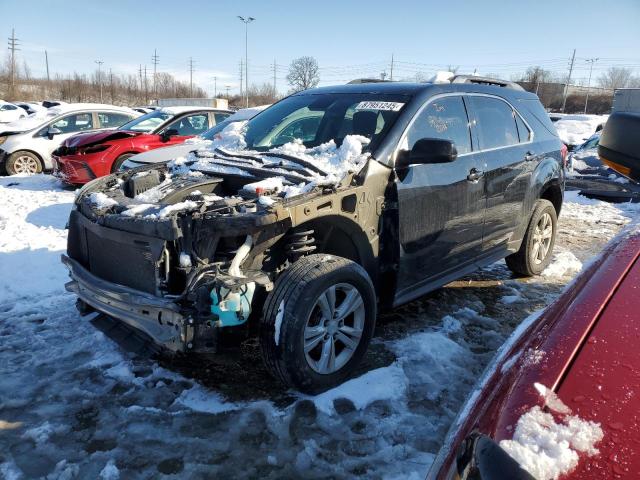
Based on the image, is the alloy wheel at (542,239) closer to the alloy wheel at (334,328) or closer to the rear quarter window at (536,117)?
the rear quarter window at (536,117)

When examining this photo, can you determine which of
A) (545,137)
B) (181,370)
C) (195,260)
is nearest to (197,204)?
(195,260)

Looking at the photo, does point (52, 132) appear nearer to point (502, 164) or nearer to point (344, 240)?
point (344, 240)

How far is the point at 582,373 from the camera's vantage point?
4.42 feet

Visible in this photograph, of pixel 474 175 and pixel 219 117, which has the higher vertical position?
pixel 219 117

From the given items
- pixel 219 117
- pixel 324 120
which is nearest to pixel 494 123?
pixel 324 120

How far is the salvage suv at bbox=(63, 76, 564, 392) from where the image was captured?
272 centimetres

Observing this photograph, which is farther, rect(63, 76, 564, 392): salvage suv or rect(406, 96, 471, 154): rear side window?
rect(406, 96, 471, 154): rear side window

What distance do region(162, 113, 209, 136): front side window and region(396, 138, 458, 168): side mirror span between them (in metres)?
7.33

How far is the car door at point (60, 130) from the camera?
11.0 metres

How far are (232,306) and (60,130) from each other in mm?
10703

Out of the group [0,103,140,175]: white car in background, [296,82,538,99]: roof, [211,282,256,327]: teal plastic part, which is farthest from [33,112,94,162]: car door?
[211,282,256,327]: teal plastic part

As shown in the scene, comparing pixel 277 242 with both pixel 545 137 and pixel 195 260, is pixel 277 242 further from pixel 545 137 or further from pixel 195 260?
pixel 545 137

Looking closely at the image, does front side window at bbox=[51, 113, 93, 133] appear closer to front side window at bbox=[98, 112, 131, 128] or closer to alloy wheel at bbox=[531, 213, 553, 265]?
front side window at bbox=[98, 112, 131, 128]

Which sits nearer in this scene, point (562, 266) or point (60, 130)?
point (562, 266)
